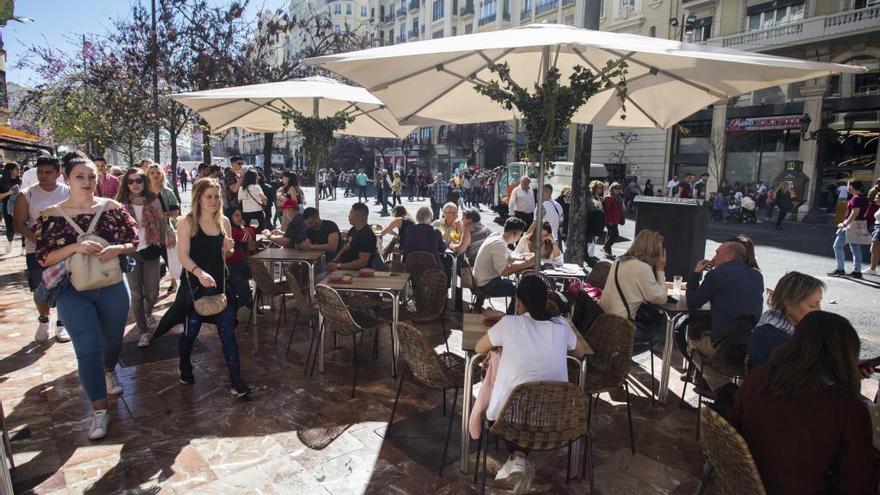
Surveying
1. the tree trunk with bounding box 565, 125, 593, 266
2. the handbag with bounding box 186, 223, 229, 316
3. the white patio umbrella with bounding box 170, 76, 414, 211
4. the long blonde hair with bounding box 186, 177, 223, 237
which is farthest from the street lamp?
the handbag with bounding box 186, 223, 229, 316

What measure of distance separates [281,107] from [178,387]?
5.14 m

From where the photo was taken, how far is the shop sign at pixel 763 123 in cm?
2314

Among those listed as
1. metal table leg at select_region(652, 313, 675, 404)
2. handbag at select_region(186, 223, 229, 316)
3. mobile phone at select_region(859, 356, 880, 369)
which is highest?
mobile phone at select_region(859, 356, 880, 369)

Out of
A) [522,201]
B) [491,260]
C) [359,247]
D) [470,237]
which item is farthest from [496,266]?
[522,201]

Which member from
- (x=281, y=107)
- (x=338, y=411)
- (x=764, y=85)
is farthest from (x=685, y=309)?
(x=281, y=107)

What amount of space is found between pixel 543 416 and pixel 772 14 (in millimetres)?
28254

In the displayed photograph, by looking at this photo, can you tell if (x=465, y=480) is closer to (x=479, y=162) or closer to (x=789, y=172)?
(x=789, y=172)

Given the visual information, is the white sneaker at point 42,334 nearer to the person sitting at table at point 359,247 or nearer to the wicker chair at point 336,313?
the person sitting at table at point 359,247

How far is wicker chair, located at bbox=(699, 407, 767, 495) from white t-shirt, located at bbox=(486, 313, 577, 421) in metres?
0.78

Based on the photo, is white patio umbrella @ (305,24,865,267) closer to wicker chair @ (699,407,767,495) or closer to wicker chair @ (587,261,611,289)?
wicker chair @ (587,261,611,289)

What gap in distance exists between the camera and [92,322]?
348 cm

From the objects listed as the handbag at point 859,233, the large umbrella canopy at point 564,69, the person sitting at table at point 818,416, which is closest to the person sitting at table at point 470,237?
the large umbrella canopy at point 564,69

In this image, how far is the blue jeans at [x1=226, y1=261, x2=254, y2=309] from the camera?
502 centimetres

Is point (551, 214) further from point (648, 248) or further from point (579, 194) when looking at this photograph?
point (648, 248)
